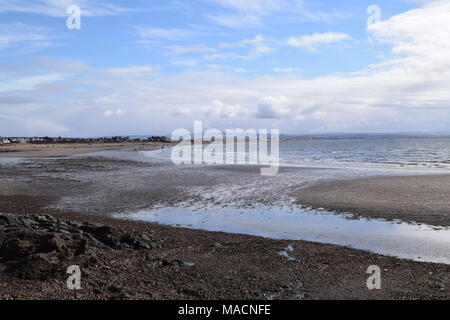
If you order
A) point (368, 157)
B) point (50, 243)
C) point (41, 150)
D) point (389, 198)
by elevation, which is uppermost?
point (41, 150)

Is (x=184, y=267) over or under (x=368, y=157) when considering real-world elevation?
under

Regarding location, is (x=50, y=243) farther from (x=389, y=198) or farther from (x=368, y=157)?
(x=368, y=157)

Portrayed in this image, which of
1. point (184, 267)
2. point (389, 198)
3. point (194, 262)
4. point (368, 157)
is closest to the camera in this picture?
point (184, 267)

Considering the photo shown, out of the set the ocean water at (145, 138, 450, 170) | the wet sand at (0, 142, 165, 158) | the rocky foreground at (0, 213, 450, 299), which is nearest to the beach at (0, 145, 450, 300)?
the rocky foreground at (0, 213, 450, 299)

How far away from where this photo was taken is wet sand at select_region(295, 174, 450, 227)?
16.4m

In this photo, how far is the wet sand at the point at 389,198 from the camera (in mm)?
16438

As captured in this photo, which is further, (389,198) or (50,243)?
(389,198)

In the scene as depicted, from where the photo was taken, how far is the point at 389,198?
20172 mm

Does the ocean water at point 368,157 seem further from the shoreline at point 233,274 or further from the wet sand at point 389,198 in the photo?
the shoreline at point 233,274

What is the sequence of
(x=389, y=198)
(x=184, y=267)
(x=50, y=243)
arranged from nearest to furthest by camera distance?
(x=184, y=267) → (x=50, y=243) → (x=389, y=198)

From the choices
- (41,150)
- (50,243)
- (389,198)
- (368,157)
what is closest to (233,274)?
(50,243)

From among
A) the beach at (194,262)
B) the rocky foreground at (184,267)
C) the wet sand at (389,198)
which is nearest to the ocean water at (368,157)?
the wet sand at (389,198)

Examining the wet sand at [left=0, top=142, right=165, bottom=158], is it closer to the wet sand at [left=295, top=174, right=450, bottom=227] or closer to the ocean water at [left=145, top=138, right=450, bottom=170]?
the ocean water at [left=145, top=138, right=450, bottom=170]
